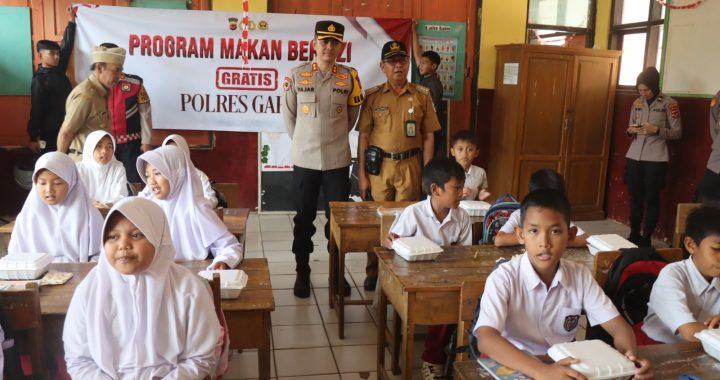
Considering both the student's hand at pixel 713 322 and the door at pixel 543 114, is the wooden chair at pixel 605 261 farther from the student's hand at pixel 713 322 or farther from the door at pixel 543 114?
the door at pixel 543 114

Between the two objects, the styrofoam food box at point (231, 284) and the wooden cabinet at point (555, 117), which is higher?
the wooden cabinet at point (555, 117)

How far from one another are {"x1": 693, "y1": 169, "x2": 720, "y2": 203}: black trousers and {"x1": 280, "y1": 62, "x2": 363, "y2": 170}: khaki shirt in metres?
2.94

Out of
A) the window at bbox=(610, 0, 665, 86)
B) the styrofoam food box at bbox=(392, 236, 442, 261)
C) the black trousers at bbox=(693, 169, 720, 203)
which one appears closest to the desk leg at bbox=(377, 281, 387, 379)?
the styrofoam food box at bbox=(392, 236, 442, 261)

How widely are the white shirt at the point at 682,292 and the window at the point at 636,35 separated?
4345 mm

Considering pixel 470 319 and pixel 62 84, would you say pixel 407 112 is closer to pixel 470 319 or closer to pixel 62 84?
pixel 470 319

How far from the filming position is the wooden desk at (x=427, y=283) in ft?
7.13

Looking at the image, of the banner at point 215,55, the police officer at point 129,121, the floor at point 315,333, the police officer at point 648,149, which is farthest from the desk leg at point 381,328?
the police officer at point 648,149

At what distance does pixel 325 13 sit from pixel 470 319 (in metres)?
4.50

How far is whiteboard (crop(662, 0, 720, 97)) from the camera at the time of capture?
16.3ft

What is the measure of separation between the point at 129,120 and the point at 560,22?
4.53 m

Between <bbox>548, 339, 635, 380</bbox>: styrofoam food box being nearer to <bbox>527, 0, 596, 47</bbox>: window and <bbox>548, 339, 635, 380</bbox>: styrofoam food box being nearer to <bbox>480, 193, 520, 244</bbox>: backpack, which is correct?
<bbox>480, 193, 520, 244</bbox>: backpack

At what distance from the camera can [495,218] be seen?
9.48ft

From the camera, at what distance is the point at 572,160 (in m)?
6.09

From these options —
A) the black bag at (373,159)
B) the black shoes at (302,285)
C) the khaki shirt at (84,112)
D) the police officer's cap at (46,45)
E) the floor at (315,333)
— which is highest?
the police officer's cap at (46,45)
